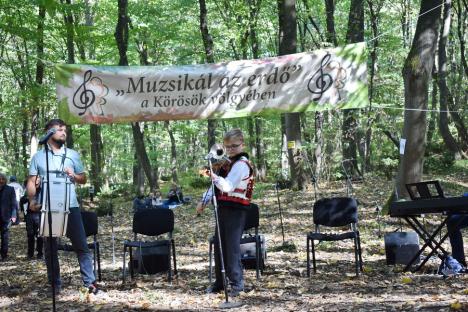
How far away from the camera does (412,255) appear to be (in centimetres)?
717

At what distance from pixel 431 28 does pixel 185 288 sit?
6355 millimetres

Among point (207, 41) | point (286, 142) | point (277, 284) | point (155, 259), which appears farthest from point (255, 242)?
point (207, 41)

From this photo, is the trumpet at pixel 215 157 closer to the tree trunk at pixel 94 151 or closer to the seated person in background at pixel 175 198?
the seated person in background at pixel 175 198

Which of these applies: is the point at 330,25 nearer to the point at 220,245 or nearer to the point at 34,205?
the point at 220,245

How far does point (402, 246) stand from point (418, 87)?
147 inches

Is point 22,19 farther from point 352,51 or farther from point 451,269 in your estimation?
point 451,269

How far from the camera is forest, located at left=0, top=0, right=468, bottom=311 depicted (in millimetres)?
6059

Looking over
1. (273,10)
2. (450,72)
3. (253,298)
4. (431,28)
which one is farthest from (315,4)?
(253,298)

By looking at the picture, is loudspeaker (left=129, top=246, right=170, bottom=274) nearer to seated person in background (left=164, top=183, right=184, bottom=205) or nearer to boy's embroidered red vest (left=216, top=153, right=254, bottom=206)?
boy's embroidered red vest (left=216, top=153, right=254, bottom=206)

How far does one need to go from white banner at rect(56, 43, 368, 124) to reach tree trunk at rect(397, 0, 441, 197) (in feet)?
7.34

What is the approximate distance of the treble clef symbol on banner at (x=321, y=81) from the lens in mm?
8062

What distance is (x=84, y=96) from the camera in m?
7.94

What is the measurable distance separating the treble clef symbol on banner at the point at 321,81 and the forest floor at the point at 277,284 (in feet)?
7.52

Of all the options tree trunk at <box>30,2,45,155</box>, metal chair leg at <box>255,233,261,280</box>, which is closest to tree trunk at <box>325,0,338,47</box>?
tree trunk at <box>30,2,45,155</box>
